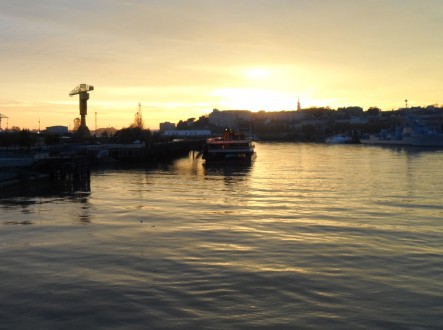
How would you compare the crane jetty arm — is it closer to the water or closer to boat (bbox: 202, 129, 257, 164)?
boat (bbox: 202, 129, 257, 164)

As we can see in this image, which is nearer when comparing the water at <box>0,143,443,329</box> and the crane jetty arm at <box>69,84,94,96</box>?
the water at <box>0,143,443,329</box>

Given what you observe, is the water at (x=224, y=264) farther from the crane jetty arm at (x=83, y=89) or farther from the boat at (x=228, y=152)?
the crane jetty arm at (x=83, y=89)

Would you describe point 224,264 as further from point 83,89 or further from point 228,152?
point 83,89

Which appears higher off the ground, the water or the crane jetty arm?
the crane jetty arm

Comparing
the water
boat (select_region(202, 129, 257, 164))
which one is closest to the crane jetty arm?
boat (select_region(202, 129, 257, 164))

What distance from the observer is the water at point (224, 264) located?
11.8 meters

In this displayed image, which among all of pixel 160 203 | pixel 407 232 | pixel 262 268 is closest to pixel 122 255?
pixel 262 268

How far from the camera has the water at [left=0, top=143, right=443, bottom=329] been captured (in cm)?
1182

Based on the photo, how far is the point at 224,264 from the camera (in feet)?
52.5

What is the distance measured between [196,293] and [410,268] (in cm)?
670

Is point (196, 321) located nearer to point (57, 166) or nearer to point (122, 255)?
point (122, 255)

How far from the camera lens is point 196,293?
13.2m

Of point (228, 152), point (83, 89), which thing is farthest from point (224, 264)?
A: point (83, 89)

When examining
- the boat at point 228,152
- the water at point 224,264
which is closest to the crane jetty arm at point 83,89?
the boat at point 228,152
